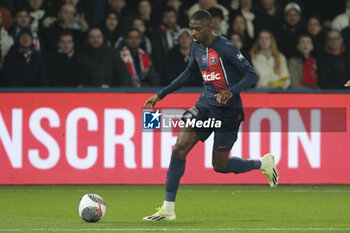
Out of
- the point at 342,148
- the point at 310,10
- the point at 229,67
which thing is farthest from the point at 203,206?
the point at 310,10

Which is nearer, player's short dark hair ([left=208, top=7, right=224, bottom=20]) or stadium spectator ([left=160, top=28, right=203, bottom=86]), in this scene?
stadium spectator ([left=160, top=28, right=203, bottom=86])

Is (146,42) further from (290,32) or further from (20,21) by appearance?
(290,32)

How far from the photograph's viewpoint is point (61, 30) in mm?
12391

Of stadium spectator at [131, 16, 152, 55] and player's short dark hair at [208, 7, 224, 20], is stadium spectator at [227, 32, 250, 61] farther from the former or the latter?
stadium spectator at [131, 16, 152, 55]

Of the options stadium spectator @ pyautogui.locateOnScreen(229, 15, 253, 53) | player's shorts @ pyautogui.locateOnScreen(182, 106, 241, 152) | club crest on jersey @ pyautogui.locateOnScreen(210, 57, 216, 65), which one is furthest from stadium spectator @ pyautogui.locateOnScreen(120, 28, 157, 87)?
club crest on jersey @ pyautogui.locateOnScreen(210, 57, 216, 65)

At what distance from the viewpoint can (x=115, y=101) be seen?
11.7 m

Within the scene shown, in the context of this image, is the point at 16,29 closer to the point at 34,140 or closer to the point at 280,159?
the point at 34,140

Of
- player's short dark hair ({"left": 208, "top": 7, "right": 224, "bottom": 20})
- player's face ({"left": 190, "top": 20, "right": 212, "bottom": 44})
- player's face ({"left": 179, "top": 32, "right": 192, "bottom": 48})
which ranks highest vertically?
player's short dark hair ({"left": 208, "top": 7, "right": 224, "bottom": 20})

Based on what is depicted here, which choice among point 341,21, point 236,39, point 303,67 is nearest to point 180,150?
point 236,39

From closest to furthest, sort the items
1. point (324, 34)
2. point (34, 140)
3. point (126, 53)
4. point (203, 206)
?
point (203, 206) → point (34, 140) → point (126, 53) → point (324, 34)

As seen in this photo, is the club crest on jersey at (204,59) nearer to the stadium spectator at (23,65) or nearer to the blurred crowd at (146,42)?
the blurred crowd at (146,42)

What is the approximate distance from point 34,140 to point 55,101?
626 millimetres

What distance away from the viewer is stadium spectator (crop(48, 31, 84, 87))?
12031mm

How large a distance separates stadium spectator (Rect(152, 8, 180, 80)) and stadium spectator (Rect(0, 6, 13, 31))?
7.40 ft
